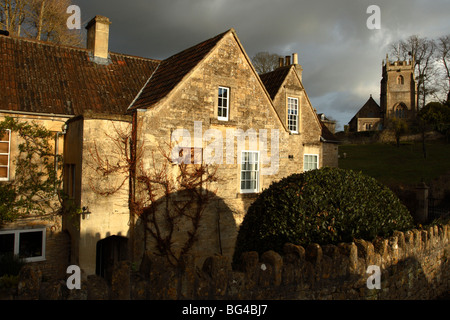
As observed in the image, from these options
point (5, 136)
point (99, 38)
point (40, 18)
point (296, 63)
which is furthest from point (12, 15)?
point (296, 63)

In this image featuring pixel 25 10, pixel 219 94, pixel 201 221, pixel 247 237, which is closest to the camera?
pixel 247 237

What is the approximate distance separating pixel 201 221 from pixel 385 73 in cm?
7004

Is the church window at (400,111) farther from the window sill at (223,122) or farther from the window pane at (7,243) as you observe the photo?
the window pane at (7,243)

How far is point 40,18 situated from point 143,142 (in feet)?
62.4

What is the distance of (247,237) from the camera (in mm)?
8875

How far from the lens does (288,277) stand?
248 inches

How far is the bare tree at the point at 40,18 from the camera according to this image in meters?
24.2

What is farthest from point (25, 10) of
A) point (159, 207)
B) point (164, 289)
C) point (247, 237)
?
point (164, 289)

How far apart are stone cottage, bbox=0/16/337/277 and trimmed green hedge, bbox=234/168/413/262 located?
5.17 meters

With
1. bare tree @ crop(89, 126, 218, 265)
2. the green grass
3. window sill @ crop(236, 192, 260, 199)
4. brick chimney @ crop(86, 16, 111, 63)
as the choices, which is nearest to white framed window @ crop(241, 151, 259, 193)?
window sill @ crop(236, 192, 260, 199)

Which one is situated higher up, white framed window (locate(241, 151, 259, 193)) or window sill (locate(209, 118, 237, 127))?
window sill (locate(209, 118, 237, 127))

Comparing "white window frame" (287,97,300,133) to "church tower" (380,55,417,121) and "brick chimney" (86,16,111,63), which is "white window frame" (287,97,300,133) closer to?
"brick chimney" (86,16,111,63)

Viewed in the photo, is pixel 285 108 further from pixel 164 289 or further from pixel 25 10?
pixel 25 10

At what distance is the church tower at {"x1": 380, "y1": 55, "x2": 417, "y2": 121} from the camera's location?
6875cm
